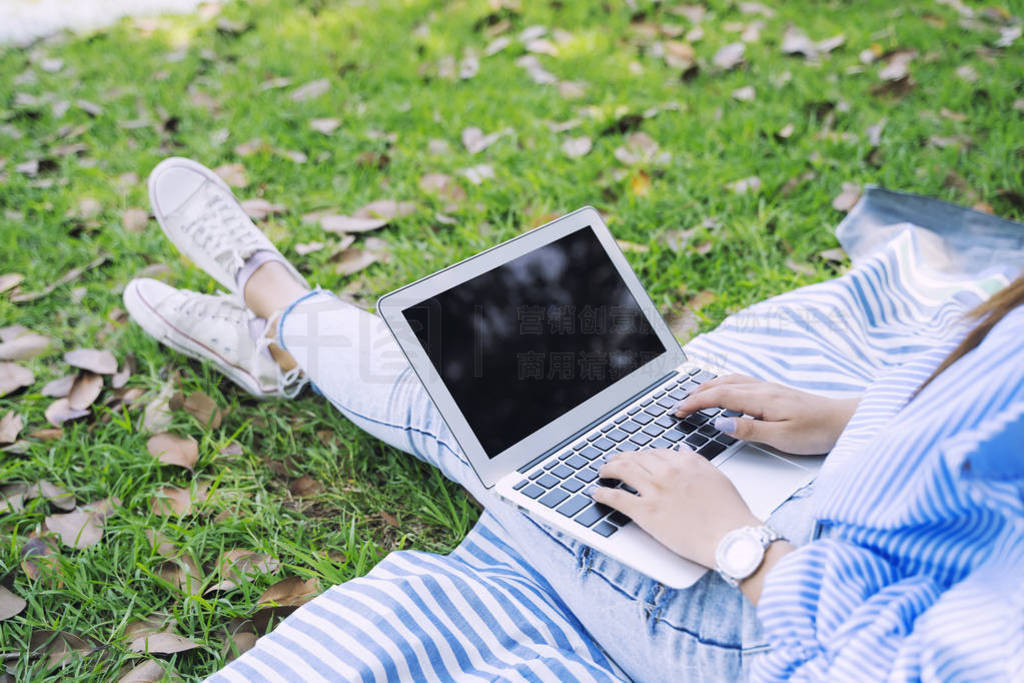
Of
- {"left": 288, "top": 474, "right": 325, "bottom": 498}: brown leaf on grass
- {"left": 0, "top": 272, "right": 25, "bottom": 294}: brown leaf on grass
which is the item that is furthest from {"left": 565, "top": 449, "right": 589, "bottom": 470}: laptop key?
{"left": 0, "top": 272, "right": 25, "bottom": 294}: brown leaf on grass

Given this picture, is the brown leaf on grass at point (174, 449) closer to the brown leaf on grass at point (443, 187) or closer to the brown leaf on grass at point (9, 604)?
the brown leaf on grass at point (9, 604)

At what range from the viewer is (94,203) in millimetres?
2438

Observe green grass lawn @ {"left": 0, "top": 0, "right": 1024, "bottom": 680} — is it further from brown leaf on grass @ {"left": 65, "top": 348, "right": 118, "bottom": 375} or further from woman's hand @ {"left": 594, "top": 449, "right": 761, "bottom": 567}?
woman's hand @ {"left": 594, "top": 449, "right": 761, "bottom": 567}

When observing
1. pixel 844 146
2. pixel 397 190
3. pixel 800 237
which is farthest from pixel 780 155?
pixel 397 190

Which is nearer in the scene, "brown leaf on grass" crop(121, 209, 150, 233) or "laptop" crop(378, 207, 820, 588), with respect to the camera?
"laptop" crop(378, 207, 820, 588)

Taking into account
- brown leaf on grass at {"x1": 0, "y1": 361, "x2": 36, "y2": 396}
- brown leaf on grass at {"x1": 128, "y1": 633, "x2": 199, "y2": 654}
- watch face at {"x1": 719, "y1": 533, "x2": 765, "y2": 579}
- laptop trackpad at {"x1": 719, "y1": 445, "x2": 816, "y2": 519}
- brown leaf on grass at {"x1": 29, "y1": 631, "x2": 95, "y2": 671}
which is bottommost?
brown leaf on grass at {"x1": 128, "y1": 633, "x2": 199, "y2": 654}

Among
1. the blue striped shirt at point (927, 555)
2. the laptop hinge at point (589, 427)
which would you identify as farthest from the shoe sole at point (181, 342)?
the blue striped shirt at point (927, 555)

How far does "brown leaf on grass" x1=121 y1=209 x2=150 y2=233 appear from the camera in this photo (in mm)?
2348

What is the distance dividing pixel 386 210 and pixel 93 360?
93 centimetres

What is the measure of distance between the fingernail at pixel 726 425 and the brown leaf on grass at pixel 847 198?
4.28ft

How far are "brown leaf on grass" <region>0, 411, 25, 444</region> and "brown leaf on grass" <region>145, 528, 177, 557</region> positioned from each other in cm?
47

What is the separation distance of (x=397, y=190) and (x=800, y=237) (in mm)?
1251

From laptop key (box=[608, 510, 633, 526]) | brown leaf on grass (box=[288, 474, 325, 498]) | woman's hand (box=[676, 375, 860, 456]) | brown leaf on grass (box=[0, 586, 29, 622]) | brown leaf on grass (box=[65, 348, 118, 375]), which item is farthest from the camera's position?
brown leaf on grass (box=[65, 348, 118, 375])

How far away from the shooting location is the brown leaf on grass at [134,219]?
2.35 metres
